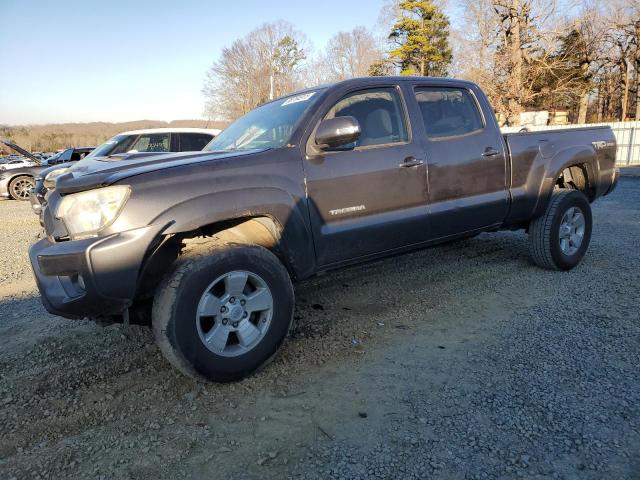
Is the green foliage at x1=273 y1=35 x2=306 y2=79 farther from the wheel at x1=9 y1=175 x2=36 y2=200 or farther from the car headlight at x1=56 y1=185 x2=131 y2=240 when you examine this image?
the car headlight at x1=56 y1=185 x2=131 y2=240

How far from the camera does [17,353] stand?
3398 millimetres

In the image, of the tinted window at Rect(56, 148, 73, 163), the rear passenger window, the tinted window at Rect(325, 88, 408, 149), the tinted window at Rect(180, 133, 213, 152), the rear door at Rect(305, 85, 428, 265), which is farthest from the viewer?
the tinted window at Rect(56, 148, 73, 163)

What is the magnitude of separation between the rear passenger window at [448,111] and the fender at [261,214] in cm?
154

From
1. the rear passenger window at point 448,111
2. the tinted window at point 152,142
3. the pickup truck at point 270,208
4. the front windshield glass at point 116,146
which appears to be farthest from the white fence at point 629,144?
the pickup truck at point 270,208

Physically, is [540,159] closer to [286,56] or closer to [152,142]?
[152,142]

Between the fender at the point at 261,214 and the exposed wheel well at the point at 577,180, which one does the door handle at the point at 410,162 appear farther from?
the exposed wheel well at the point at 577,180

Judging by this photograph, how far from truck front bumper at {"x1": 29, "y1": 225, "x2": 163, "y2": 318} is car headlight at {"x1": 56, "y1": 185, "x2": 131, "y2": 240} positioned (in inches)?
3.0

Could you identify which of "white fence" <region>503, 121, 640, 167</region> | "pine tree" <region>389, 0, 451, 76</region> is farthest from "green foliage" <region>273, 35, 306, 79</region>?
"white fence" <region>503, 121, 640, 167</region>

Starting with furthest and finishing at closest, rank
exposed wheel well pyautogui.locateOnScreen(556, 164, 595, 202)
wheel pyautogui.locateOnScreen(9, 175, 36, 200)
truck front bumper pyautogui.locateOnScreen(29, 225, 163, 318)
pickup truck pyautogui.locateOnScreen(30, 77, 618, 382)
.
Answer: wheel pyautogui.locateOnScreen(9, 175, 36, 200) < exposed wheel well pyautogui.locateOnScreen(556, 164, 595, 202) < pickup truck pyautogui.locateOnScreen(30, 77, 618, 382) < truck front bumper pyautogui.locateOnScreen(29, 225, 163, 318)

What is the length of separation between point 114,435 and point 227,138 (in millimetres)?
2596

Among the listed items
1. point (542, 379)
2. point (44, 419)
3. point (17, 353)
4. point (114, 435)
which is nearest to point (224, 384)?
point (114, 435)

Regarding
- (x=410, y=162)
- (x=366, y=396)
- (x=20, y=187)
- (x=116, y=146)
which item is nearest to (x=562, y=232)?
(x=410, y=162)

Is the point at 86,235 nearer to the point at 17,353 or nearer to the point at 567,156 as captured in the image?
the point at 17,353

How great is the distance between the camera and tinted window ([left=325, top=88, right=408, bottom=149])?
3535 millimetres
